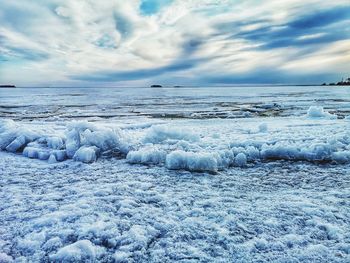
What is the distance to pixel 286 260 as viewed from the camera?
7.16 feet

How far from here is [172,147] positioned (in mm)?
5742

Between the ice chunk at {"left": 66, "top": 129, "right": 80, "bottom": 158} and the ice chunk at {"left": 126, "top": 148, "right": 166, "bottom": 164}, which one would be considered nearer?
the ice chunk at {"left": 126, "top": 148, "right": 166, "bottom": 164}

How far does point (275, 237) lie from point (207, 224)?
607mm

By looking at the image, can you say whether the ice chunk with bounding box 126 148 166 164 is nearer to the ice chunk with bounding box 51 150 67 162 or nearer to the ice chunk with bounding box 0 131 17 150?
the ice chunk with bounding box 51 150 67 162

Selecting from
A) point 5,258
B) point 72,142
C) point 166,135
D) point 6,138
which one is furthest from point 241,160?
point 6,138

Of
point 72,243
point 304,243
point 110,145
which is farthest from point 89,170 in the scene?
point 304,243

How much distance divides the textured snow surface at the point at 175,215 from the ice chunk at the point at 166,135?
1.90 m

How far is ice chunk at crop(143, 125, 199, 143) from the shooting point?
20.8 ft

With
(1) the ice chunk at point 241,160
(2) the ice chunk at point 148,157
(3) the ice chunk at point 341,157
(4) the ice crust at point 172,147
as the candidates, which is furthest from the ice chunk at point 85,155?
(3) the ice chunk at point 341,157

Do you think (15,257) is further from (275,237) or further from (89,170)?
(89,170)

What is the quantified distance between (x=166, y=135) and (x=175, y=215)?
3.57m

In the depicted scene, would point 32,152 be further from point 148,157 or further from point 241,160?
point 241,160

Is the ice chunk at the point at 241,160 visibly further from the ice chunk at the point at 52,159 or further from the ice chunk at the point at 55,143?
the ice chunk at the point at 55,143

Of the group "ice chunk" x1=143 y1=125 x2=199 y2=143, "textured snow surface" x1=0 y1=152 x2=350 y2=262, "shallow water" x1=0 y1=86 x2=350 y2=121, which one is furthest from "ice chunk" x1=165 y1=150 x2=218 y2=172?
"shallow water" x1=0 y1=86 x2=350 y2=121
